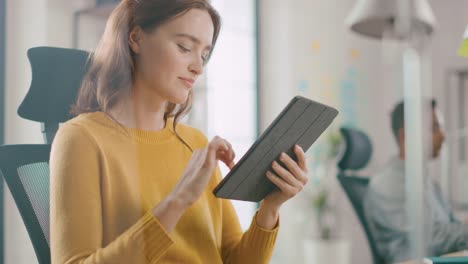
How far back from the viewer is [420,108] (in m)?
1.76

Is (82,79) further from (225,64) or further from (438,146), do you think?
(438,146)

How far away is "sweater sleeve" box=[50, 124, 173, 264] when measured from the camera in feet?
2.02

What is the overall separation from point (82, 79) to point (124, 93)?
2.4 inches

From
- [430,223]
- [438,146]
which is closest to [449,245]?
[430,223]

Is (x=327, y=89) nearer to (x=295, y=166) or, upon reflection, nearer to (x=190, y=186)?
(x=295, y=166)

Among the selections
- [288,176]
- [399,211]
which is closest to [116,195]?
[288,176]

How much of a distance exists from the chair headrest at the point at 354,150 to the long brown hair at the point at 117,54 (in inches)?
37.0

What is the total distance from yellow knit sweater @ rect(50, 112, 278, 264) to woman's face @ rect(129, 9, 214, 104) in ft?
0.23

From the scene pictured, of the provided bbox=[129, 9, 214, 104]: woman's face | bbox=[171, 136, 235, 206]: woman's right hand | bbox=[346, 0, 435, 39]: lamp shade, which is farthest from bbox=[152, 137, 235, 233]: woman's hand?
bbox=[346, 0, 435, 39]: lamp shade

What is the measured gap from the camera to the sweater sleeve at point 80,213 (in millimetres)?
615

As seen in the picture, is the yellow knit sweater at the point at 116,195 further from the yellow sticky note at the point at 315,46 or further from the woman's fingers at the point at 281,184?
the yellow sticky note at the point at 315,46

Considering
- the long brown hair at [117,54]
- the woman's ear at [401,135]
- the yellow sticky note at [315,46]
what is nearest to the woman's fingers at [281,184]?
the long brown hair at [117,54]

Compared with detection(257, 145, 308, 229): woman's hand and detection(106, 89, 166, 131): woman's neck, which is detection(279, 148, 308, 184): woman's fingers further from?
detection(106, 89, 166, 131): woman's neck

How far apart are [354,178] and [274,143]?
91 cm
